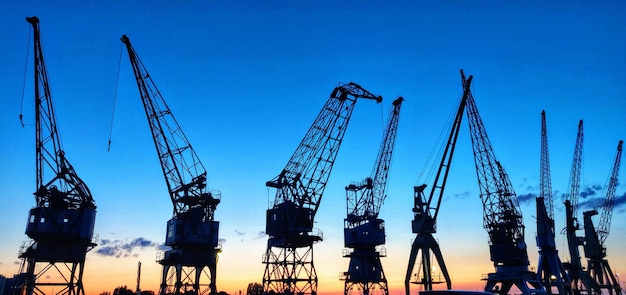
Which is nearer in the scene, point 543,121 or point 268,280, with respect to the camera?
point 268,280

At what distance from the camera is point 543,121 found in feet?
363

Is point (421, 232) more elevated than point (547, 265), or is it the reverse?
point (421, 232)

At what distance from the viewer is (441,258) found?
210ft

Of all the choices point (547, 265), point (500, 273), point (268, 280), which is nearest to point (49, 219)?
point (268, 280)

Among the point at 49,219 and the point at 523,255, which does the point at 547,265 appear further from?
the point at 49,219

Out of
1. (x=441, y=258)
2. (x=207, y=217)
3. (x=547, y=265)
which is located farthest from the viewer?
(x=547, y=265)

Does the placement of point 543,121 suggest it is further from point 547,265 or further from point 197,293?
point 197,293

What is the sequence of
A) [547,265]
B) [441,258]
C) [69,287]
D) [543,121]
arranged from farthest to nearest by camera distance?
[543,121], [547,265], [441,258], [69,287]

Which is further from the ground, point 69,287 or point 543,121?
point 543,121

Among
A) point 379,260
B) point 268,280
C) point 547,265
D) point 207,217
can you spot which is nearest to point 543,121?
point 547,265

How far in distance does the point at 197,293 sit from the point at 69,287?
58.7ft

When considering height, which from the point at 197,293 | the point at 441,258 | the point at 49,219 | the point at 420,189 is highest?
the point at 420,189

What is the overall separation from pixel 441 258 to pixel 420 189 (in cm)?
1116

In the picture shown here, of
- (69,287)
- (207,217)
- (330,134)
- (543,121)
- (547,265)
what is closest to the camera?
(69,287)
